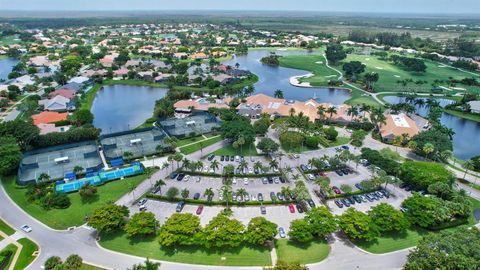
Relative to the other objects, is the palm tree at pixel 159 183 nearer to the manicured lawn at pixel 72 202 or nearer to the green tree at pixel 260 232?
the manicured lawn at pixel 72 202

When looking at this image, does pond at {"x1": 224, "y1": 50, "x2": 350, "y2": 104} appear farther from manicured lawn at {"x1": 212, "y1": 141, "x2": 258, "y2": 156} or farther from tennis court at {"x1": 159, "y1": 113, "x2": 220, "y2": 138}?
manicured lawn at {"x1": 212, "y1": 141, "x2": 258, "y2": 156}

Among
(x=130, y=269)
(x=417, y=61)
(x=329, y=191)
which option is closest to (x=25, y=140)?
(x=130, y=269)

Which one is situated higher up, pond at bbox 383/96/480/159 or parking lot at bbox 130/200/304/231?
pond at bbox 383/96/480/159

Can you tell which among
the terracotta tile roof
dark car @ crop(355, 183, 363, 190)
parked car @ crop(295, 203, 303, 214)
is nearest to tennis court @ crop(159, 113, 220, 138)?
the terracotta tile roof

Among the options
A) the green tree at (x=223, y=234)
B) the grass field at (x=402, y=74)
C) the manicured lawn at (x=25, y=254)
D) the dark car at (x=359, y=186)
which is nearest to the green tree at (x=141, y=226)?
the green tree at (x=223, y=234)

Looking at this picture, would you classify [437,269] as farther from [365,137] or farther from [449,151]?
[365,137]

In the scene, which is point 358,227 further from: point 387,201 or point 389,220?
point 387,201
